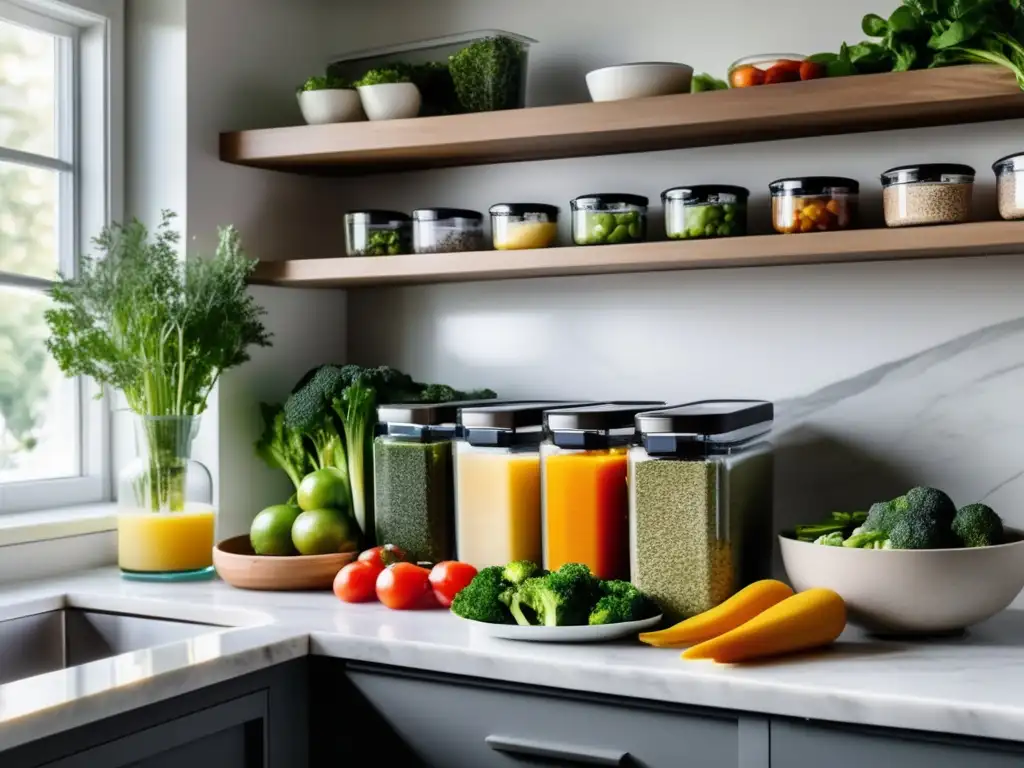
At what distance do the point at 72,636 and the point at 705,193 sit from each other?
1274 mm

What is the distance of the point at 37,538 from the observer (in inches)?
81.3

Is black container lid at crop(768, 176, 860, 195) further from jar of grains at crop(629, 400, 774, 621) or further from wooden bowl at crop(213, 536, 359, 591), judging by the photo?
wooden bowl at crop(213, 536, 359, 591)

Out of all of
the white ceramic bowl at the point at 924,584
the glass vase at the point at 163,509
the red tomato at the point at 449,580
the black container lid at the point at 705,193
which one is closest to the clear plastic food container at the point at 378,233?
the glass vase at the point at 163,509

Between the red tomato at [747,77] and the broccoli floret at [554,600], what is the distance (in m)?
0.84

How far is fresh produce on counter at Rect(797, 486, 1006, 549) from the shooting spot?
159cm

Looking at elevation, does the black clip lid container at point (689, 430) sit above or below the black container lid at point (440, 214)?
below

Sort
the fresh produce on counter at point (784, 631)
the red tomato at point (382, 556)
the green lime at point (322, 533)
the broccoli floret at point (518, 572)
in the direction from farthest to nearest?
the green lime at point (322, 533) → the red tomato at point (382, 556) → the broccoli floret at point (518, 572) → the fresh produce on counter at point (784, 631)

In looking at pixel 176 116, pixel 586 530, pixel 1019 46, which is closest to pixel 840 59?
pixel 1019 46

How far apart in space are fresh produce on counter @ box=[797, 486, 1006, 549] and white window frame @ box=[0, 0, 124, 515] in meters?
1.40

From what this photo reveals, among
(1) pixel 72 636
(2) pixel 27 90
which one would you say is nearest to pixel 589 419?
(1) pixel 72 636

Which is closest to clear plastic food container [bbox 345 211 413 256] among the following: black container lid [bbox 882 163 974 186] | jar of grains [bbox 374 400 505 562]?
jar of grains [bbox 374 400 505 562]

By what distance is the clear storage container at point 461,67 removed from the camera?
83.7 inches

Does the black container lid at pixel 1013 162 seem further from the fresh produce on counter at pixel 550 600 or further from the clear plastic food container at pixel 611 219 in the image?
the fresh produce on counter at pixel 550 600

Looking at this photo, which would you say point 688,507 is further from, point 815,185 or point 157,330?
point 157,330
